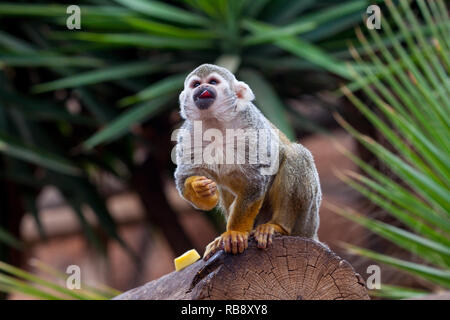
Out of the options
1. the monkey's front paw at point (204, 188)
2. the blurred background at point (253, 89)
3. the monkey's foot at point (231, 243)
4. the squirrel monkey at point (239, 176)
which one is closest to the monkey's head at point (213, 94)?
the squirrel monkey at point (239, 176)

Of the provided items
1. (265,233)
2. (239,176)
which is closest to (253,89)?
(239,176)

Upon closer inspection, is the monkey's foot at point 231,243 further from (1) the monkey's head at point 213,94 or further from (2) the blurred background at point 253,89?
(2) the blurred background at point 253,89

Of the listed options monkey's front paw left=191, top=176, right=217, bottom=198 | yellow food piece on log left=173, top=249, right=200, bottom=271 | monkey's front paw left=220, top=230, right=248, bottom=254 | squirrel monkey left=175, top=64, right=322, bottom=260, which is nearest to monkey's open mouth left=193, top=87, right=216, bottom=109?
squirrel monkey left=175, top=64, right=322, bottom=260

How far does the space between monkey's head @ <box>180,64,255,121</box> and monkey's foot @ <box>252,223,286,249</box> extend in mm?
353

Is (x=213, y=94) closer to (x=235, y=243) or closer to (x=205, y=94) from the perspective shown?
(x=205, y=94)

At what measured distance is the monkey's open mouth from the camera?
1725 millimetres

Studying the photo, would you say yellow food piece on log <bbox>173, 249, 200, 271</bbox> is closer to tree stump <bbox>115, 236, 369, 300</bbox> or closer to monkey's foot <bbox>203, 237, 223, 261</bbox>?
monkey's foot <bbox>203, 237, 223, 261</bbox>

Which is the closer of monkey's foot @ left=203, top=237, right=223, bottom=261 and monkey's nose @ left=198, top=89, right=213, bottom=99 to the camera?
monkey's nose @ left=198, top=89, right=213, bottom=99

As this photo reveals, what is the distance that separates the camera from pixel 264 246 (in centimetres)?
180

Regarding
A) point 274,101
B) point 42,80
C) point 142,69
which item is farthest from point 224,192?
point 42,80

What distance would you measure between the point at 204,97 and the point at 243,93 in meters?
0.13

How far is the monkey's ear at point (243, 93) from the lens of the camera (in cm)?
180
